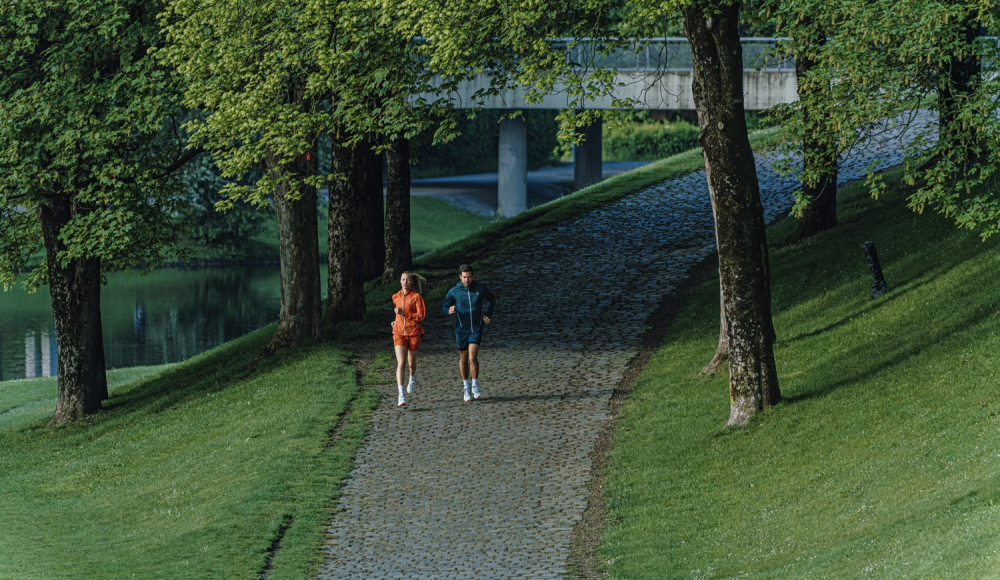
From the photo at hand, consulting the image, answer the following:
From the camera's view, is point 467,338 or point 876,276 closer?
point 467,338

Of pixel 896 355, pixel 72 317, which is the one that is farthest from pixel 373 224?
pixel 896 355

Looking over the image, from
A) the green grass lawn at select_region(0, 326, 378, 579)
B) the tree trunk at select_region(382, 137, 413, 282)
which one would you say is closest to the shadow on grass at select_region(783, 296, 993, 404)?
the green grass lawn at select_region(0, 326, 378, 579)

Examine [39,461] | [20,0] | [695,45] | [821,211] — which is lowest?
[39,461]

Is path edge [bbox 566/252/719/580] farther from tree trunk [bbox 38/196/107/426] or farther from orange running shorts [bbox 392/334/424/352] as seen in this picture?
tree trunk [bbox 38/196/107/426]

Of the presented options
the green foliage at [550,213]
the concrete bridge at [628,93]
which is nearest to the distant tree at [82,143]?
the green foliage at [550,213]

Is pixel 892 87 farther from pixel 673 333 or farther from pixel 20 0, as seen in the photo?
pixel 20 0

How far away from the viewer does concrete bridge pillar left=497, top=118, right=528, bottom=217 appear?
5472 cm

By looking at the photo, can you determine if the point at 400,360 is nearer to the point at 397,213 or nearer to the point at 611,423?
the point at 611,423

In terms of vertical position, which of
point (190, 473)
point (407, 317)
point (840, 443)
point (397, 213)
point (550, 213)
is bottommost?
point (190, 473)

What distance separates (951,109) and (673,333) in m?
8.18

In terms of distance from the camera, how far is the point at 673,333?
2133cm

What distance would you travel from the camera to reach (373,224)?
2908 centimetres

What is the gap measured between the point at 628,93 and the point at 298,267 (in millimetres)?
22912

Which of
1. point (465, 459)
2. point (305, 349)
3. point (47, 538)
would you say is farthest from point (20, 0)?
point (465, 459)
